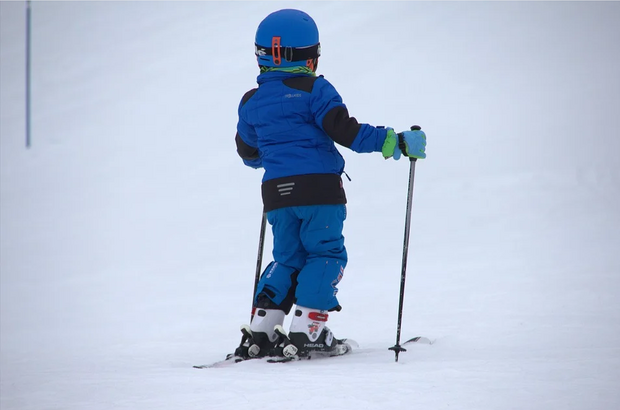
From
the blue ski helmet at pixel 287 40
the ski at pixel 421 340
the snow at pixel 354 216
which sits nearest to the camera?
the snow at pixel 354 216

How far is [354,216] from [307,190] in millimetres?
4409

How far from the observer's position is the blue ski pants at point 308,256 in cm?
379

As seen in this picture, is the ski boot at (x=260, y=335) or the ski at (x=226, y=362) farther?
the ski boot at (x=260, y=335)

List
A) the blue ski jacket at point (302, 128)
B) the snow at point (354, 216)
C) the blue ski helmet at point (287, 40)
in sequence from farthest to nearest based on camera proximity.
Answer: the blue ski helmet at point (287, 40) < the blue ski jacket at point (302, 128) < the snow at point (354, 216)

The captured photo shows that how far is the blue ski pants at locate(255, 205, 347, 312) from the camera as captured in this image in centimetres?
379

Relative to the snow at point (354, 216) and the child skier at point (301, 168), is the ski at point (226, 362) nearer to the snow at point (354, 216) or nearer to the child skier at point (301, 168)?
the child skier at point (301, 168)

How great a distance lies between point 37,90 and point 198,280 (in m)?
12.1

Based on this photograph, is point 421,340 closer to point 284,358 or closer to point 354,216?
point 284,358

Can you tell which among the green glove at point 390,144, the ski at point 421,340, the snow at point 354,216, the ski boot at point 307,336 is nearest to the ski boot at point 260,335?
the ski boot at point 307,336

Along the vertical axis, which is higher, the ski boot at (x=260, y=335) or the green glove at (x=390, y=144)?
the green glove at (x=390, y=144)

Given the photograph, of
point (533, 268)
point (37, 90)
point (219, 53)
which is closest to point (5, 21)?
point (37, 90)

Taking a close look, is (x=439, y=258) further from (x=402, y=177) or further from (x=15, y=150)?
(x=15, y=150)

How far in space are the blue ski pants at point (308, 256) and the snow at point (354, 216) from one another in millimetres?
417

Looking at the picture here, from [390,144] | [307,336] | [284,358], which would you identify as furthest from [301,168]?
A: [284,358]
